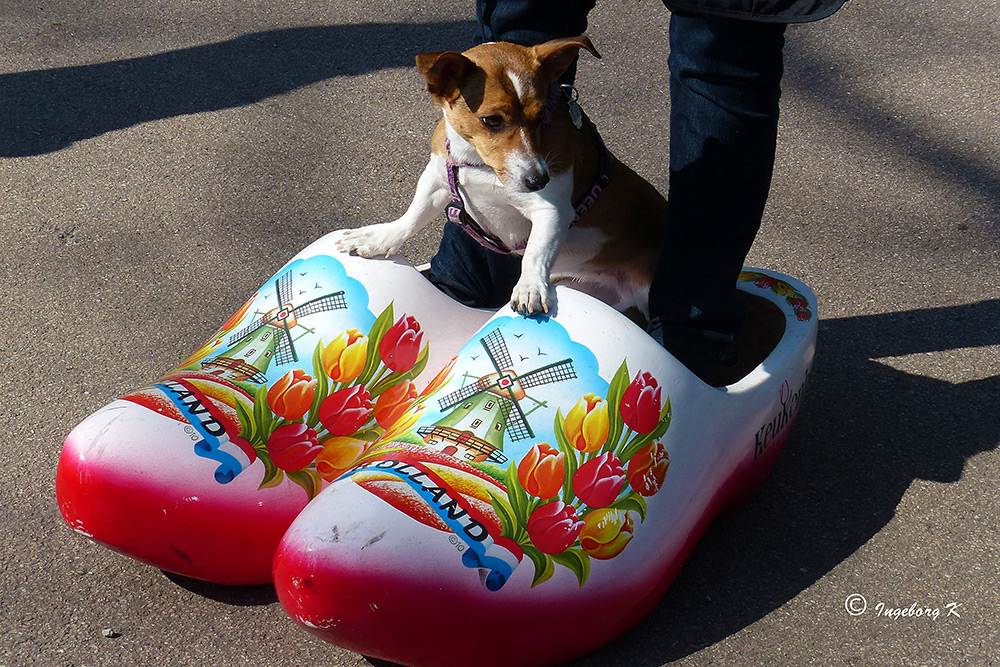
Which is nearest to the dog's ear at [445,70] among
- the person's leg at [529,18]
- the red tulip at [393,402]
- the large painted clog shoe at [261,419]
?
the person's leg at [529,18]

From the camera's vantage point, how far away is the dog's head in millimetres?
1924

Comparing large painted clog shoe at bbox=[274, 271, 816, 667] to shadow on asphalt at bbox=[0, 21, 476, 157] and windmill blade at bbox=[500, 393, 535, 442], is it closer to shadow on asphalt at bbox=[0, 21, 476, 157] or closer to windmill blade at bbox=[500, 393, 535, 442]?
windmill blade at bbox=[500, 393, 535, 442]

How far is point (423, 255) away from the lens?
2977 mm

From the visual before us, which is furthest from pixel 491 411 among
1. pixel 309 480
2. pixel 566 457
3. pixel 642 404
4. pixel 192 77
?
pixel 192 77

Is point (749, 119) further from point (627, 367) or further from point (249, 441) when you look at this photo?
point (249, 441)

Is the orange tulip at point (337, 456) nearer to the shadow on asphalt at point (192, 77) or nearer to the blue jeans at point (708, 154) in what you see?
the blue jeans at point (708, 154)

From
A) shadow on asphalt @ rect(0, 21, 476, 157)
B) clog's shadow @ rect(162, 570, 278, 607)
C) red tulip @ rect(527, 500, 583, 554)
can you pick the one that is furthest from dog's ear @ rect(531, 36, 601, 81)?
shadow on asphalt @ rect(0, 21, 476, 157)

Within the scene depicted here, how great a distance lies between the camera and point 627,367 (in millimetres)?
1738

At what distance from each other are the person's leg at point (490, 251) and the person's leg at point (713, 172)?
341mm

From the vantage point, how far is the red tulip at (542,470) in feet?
5.43

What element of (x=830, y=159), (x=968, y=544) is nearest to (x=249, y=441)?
(x=968, y=544)

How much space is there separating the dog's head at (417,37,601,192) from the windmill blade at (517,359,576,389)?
39 cm

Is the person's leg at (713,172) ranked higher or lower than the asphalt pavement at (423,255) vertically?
higher

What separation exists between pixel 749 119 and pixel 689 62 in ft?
0.49
